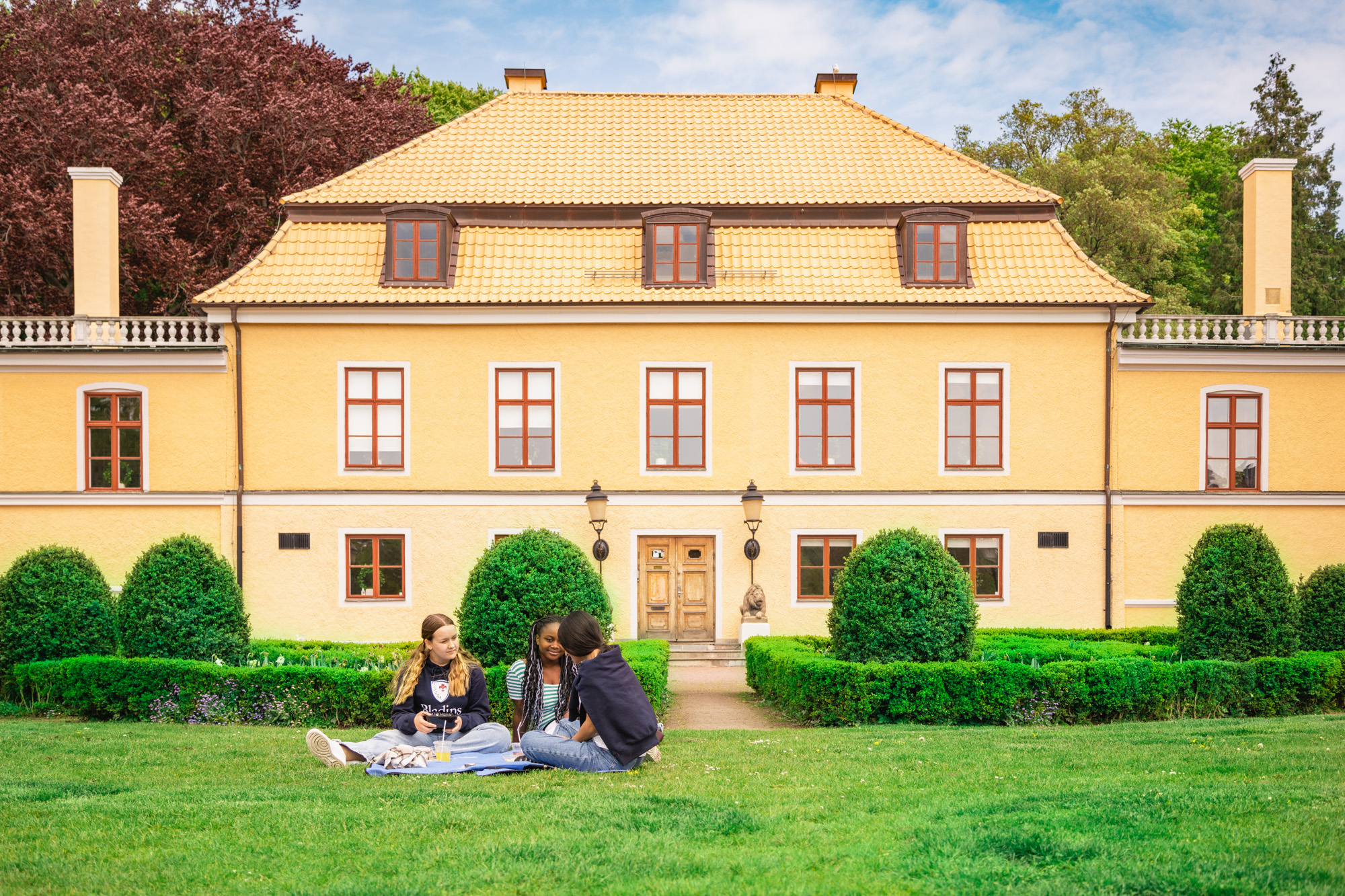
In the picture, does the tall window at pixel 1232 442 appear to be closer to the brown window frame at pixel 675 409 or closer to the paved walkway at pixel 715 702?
the brown window frame at pixel 675 409

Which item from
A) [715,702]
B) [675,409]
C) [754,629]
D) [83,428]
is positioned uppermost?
[675,409]

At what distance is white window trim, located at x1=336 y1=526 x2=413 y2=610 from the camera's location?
855 inches

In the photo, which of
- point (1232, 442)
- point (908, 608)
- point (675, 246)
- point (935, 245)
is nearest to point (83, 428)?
point (675, 246)

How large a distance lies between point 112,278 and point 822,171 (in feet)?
50.9

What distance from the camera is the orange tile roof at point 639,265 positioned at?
71.4 ft

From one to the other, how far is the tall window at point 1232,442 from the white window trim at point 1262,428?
0.10 metres

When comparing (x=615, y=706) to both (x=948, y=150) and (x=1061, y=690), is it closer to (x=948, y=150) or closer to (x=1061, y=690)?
(x=1061, y=690)

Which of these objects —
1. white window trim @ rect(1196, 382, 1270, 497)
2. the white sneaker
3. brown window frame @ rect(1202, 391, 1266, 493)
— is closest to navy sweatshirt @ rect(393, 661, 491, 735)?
the white sneaker

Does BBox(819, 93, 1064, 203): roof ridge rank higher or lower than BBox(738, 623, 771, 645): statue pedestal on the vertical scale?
higher

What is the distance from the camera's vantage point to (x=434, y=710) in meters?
9.27

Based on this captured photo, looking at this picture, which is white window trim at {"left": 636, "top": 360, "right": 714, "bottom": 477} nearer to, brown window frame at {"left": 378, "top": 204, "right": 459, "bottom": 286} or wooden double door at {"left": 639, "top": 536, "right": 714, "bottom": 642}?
wooden double door at {"left": 639, "top": 536, "right": 714, "bottom": 642}

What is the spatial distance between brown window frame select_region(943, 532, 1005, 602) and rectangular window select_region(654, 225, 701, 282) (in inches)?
301

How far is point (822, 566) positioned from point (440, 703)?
13.8m

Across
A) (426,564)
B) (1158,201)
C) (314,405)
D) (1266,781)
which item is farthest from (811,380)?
(1158,201)
